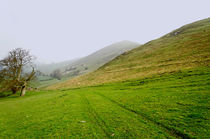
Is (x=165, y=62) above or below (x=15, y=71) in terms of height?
below

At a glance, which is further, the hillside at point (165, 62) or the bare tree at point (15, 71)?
the bare tree at point (15, 71)

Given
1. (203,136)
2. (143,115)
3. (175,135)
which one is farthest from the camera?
(143,115)

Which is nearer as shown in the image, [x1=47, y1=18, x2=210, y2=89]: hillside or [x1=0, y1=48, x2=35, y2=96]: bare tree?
[x1=47, y1=18, x2=210, y2=89]: hillside

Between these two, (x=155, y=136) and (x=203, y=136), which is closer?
(x=203, y=136)

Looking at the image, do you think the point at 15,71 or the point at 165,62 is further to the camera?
the point at 165,62

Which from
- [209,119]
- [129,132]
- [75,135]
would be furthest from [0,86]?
[209,119]

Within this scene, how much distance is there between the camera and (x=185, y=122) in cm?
764

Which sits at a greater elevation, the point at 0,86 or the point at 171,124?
the point at 0,86

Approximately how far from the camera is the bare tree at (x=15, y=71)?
3528cm

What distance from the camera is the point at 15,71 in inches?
1524

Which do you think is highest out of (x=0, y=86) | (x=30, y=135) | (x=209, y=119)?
(x=0, y=86)

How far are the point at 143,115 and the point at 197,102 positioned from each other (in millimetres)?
6085

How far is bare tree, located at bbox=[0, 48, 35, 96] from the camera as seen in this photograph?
1389 inches

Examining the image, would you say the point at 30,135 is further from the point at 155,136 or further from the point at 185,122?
the point at 185,122
